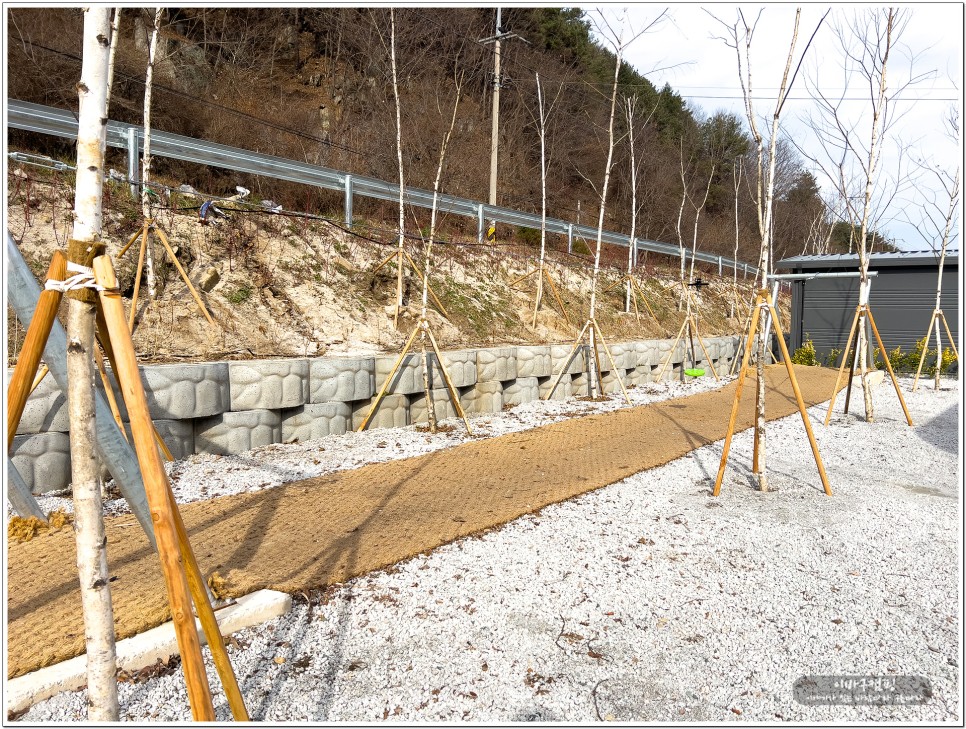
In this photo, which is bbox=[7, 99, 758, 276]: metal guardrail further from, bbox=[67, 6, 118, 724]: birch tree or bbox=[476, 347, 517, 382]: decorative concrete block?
bbox=[67, 6, 118, 724]: birch tree

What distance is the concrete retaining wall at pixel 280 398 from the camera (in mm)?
4582

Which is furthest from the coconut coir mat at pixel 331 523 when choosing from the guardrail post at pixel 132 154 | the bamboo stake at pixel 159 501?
the guardrail post at pixel 132 154

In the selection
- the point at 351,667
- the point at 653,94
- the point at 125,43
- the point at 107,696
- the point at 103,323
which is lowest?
the point at 351,667

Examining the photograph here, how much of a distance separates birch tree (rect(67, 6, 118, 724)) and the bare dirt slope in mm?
4526

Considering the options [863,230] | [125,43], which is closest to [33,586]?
[863,230]

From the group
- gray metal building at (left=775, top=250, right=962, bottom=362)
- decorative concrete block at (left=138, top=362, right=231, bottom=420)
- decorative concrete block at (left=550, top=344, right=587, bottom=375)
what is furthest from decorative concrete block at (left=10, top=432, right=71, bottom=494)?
gray metal building at (left=775, top=250, right=962, bottom=362)

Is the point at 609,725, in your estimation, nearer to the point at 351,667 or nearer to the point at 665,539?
Answer: the point at 351,667

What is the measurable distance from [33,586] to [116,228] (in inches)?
228

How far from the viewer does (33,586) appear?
123 inches

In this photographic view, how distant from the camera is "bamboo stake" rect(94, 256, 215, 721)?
1669 mm

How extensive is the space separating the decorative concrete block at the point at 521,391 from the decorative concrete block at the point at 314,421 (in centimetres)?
271

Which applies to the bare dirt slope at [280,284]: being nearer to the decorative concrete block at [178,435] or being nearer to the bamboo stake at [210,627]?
the decorative concrete block at [178,435]

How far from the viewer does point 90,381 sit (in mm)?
1727

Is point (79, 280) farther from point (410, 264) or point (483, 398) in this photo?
point (410, 264)
